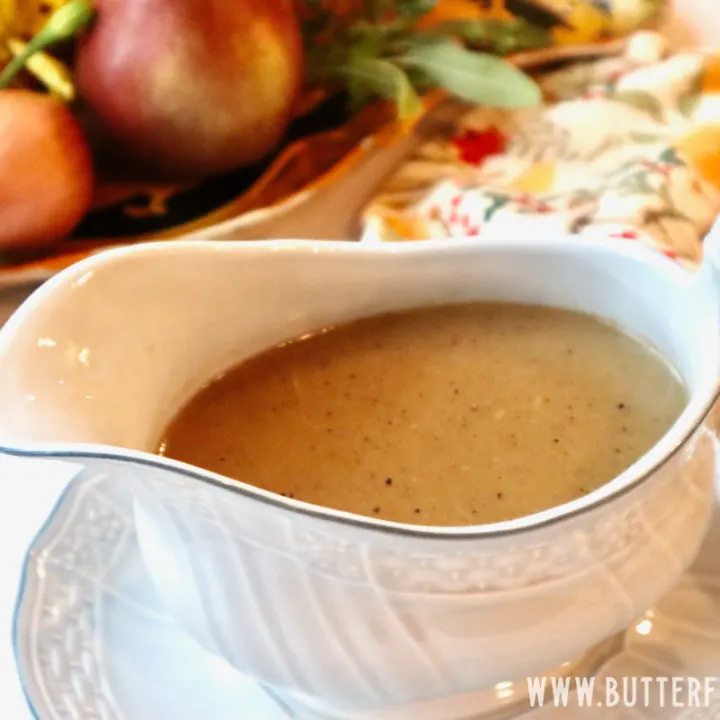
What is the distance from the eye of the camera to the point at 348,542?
0.42 metres

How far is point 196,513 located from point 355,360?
0.84 ft

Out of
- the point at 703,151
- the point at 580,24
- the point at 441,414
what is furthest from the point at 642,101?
the point at 441,414

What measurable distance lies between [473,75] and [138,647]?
0.81m

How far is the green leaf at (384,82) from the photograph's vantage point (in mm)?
1022

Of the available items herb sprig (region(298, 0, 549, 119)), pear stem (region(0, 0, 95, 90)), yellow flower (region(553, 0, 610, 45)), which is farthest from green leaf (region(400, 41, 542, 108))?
pear stem (region(0, 0, 95, 90))

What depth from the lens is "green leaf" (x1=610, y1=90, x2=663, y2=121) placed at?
3.68 ft

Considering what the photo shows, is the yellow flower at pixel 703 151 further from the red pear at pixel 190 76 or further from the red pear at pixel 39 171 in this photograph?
the red pear at pixel 39 171

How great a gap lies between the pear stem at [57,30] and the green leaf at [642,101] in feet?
2.16

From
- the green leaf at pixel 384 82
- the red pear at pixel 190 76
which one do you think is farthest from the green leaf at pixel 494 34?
the red pear at pixel 190 76

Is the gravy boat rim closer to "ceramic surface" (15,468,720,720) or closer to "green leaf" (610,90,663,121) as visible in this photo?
"ceramic surface" (15,468,720,720)

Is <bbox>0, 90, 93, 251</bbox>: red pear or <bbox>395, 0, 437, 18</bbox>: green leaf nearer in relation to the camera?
<bbox>0, 90, 93, 251</bbox>: red pear

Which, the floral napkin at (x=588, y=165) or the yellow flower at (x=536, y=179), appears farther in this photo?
the yellow flower at (x=536, y=179)

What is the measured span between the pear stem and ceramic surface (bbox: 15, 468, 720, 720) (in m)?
0.57

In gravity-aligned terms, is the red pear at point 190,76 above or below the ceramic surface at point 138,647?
above
